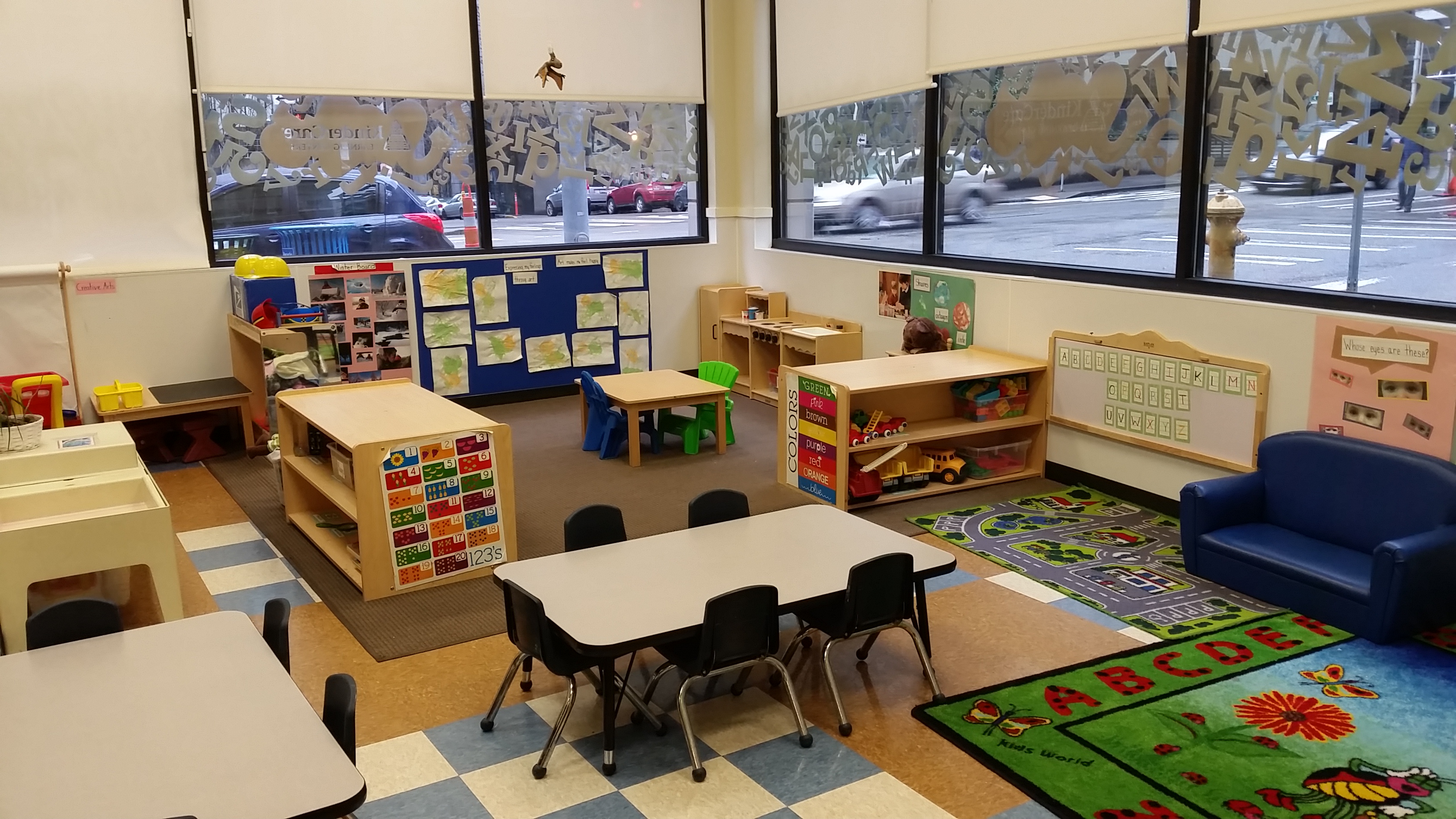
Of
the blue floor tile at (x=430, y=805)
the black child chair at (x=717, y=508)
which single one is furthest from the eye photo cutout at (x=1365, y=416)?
the blue floor tile at (x=430, y=805)

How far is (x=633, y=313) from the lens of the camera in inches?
388

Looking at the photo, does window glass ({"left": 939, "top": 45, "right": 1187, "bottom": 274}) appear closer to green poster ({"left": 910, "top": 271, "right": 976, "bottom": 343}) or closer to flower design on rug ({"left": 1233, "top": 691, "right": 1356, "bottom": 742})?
green poster ({"left": 910, "top": 271, "right": 976, "bottom": 343})

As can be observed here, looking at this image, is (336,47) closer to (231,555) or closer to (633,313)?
(633,313)

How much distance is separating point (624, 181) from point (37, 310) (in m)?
4.67

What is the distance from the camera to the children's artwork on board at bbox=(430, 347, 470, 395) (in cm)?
910

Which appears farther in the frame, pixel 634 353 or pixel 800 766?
pixel 634 353

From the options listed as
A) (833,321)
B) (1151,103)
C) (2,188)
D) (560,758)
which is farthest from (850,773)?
(2,188)

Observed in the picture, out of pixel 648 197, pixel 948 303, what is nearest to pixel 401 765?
pixel 948 303

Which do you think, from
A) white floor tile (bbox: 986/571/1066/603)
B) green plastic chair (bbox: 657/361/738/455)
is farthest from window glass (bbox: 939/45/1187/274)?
white floor tile (bbox: 986/571/1066/603)

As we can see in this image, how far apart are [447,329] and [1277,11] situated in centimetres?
632

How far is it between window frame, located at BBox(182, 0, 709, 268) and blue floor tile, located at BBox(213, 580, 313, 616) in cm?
373

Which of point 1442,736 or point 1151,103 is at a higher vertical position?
point 1151,103

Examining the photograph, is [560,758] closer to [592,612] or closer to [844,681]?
[592,612]

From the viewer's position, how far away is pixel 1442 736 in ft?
12.6
